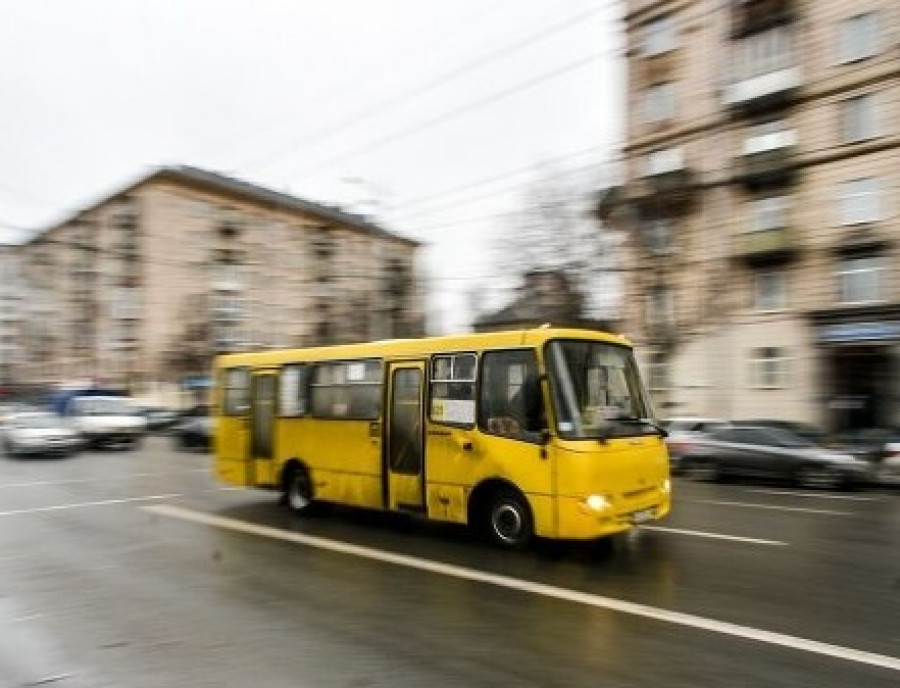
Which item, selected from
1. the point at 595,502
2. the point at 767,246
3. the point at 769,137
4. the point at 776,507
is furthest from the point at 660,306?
the point at 595,502

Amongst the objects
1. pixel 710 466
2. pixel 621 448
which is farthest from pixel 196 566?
pixel 710 466

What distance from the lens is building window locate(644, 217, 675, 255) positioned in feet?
96.5

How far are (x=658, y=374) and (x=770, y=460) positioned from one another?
16.3m

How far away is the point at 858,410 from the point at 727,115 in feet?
40.8

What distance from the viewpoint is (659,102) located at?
113ft

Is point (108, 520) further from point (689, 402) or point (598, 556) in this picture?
point (689, 402)

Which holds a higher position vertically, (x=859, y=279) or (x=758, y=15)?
(x=758, y=15)

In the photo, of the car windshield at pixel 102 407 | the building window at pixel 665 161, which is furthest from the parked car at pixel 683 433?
the car windshield at pixel 102 407

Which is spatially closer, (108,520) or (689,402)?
(108,520)

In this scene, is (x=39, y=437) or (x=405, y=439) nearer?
→ (x=405, y=439)

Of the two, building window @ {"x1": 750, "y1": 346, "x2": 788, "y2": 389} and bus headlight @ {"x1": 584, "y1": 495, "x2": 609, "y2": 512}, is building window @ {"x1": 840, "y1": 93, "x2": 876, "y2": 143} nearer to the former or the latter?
building window @ {"x1": 750, "y1": 346, "x2": 788, "y2": 389}

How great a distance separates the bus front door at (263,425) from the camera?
1262 cm

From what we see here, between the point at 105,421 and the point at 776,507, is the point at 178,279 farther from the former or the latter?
the point at 776,507

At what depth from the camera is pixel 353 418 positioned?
11031mm
